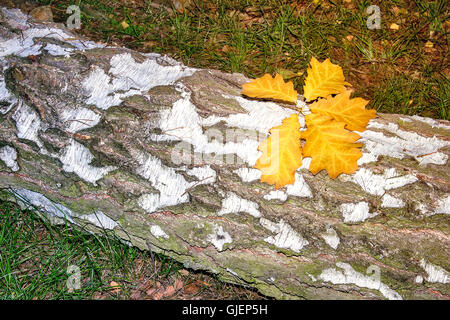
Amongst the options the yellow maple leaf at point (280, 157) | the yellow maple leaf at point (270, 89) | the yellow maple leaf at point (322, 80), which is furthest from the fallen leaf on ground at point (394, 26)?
the yellow maple leaf at point (280, 157)

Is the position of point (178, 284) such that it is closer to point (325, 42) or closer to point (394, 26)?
point (325, 42)

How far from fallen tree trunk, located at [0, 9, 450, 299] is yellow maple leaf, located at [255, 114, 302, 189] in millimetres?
47

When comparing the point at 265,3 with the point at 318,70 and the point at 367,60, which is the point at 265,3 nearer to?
the point at 367,60

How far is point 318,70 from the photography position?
1922 millimetres

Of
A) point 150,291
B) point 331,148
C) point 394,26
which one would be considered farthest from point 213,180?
point 394,26

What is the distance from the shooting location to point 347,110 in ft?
5.79

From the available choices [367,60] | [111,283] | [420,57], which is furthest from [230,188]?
[420,57]

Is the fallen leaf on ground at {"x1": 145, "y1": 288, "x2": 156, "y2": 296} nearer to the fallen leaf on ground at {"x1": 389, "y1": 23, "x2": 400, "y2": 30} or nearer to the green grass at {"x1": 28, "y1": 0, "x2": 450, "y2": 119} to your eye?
the green grass at {"x1": 28, "y1": 0, "x2": 450, "y2": 119}

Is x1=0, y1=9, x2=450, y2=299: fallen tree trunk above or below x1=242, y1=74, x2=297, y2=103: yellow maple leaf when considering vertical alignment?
below

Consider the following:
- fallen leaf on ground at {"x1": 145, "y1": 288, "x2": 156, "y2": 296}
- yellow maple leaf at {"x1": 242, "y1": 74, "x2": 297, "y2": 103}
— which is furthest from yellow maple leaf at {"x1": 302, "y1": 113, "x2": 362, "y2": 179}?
fallen leaf on ground at {"x1": 145, "y1": 288, "x2": 156, "y2": 296}

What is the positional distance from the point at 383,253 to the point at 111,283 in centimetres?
155

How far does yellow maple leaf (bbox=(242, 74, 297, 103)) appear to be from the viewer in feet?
5.93

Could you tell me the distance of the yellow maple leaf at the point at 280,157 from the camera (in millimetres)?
1587

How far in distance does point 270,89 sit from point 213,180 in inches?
23.3
